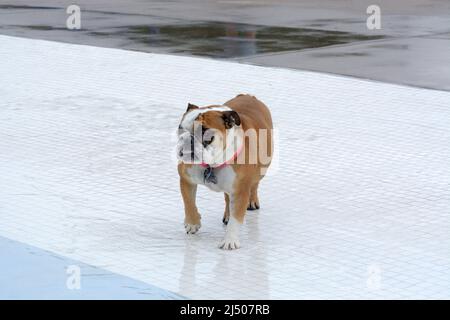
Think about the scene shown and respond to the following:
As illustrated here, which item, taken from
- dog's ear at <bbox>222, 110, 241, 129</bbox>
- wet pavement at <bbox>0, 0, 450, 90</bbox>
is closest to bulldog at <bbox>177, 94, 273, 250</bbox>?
dog's ear at <bbox>222, 110, 241, 129</bbox>

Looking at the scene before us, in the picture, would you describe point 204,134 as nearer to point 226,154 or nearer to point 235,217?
point 226,154

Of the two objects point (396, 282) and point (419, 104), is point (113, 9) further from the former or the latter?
point (396, 282)

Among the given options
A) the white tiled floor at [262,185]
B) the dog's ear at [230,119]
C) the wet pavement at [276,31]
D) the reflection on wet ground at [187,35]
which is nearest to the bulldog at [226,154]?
the dog's ear at [230,119]

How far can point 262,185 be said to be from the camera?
7.48 meters

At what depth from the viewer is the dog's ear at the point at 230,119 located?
578cm

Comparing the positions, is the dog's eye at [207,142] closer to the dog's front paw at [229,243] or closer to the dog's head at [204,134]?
the dog's head at [204,134]

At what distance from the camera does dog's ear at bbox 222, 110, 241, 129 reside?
5.78 m

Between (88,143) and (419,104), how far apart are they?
3.20 meters

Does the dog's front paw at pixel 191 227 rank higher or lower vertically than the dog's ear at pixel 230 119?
lower

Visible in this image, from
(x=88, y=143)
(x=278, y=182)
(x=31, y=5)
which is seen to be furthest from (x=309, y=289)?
(x=31, y=5)

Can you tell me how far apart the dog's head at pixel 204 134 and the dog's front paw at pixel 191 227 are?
631 millimetres

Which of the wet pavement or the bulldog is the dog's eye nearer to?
the bulldog

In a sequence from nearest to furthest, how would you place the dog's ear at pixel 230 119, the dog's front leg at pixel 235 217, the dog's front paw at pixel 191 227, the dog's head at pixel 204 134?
the dog's head at pixel 204 134 < the dog's ear at pixel 230 119 < the dog's front leg at pixel 235 217 < the dog's front paw at pixel 191 227

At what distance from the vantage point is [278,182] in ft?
24.8
